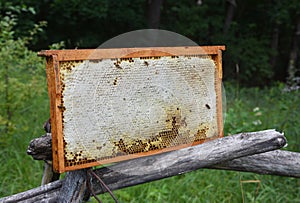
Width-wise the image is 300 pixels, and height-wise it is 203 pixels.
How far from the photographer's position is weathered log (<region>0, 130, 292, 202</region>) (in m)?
1.41

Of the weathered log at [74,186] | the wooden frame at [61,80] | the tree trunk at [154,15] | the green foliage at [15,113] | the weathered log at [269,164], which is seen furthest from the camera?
the tree trunk at [154,15]

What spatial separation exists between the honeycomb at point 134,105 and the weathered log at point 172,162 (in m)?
0.07

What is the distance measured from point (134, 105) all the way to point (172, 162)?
1.07ft

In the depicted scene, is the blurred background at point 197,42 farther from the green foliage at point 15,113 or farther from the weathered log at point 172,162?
the weathered log at point 172,162

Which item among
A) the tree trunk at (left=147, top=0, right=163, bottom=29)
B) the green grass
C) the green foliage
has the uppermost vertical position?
the tree trunk at (left=147, top=0, right=163, bottom=29)

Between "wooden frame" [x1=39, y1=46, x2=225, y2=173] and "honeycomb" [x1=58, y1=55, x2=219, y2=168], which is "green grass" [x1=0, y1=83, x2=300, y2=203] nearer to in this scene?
"honeycomb" [x1=58, y1=55, x2=219, y2=168]

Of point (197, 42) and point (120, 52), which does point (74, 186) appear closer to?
point (120, 52)

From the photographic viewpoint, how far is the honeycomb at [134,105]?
1.13m

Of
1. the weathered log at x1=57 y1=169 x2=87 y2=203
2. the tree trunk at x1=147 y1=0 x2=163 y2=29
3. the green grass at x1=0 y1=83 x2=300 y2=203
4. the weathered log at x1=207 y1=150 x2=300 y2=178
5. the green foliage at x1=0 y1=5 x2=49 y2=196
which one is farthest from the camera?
the tree trunk at x1=147 y1=0 x2=163 y2=29

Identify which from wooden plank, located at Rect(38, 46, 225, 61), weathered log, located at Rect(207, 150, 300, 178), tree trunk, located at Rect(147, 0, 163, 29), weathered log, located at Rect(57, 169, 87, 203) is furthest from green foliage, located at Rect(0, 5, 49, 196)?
tree trunk, located at Rect(147, 0, 163, 29)

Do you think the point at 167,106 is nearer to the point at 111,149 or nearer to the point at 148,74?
the point at 148,74

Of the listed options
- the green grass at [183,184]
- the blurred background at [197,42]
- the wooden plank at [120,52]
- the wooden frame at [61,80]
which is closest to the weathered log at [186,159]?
the wooden frame at [61,80]

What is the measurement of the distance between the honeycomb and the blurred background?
77cm

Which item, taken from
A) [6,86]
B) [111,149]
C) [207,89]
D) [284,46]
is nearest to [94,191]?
[111,149]
